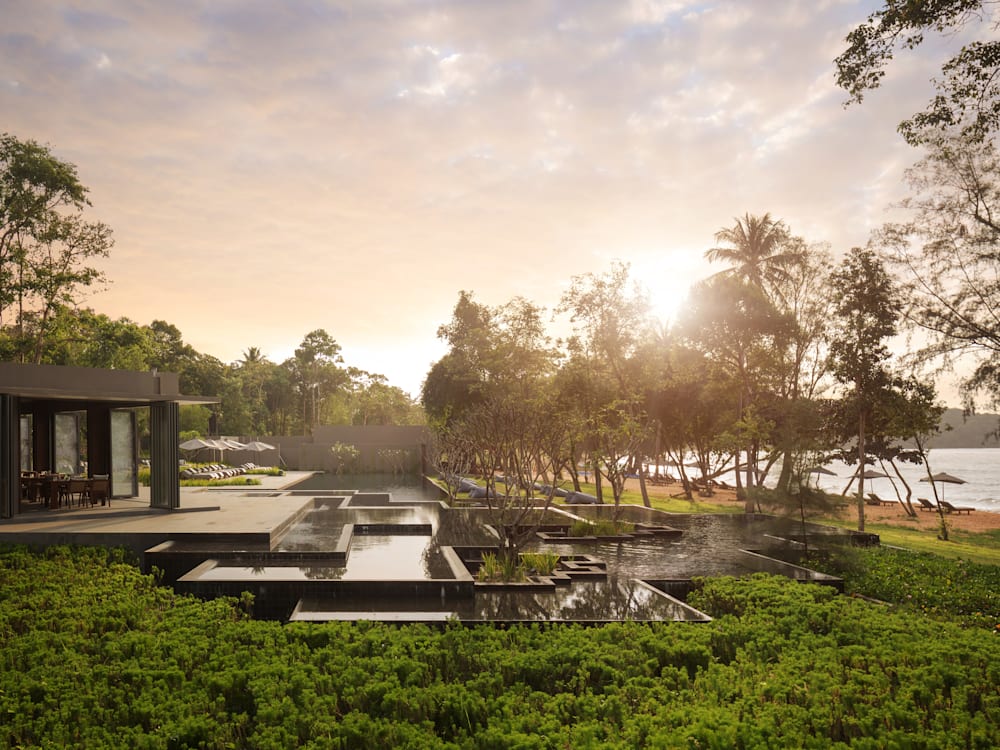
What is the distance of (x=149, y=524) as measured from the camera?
13398 mm

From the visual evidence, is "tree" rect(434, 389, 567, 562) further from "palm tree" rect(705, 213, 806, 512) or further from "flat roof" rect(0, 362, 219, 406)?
"palm tree" rect(705, 213, 806, 512)

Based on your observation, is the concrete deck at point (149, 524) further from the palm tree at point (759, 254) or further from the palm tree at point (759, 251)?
the palm tree at point (759, 251)

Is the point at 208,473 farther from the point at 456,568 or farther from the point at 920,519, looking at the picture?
the point at 920,519

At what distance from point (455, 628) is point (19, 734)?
3.61 meters

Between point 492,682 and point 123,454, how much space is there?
15701mm

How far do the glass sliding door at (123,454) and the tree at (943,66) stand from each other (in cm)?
1668

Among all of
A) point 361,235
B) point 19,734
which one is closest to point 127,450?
point 361,235

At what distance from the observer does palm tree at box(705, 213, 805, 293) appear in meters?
28.4

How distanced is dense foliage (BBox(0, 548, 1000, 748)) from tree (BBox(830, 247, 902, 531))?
13.8 metres

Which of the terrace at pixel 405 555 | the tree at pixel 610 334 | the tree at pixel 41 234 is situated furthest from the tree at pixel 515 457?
the tree at pixel 41 234

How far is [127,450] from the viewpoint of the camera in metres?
18.4

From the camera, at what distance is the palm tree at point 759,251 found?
2844 centimetres

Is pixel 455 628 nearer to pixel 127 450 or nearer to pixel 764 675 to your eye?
pixel 764 675

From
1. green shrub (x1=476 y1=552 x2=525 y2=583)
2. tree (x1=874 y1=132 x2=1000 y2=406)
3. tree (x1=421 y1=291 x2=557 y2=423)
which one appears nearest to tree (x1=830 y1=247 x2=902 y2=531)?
tree (x1=874 y1=132 x2=1000 y2=406)
